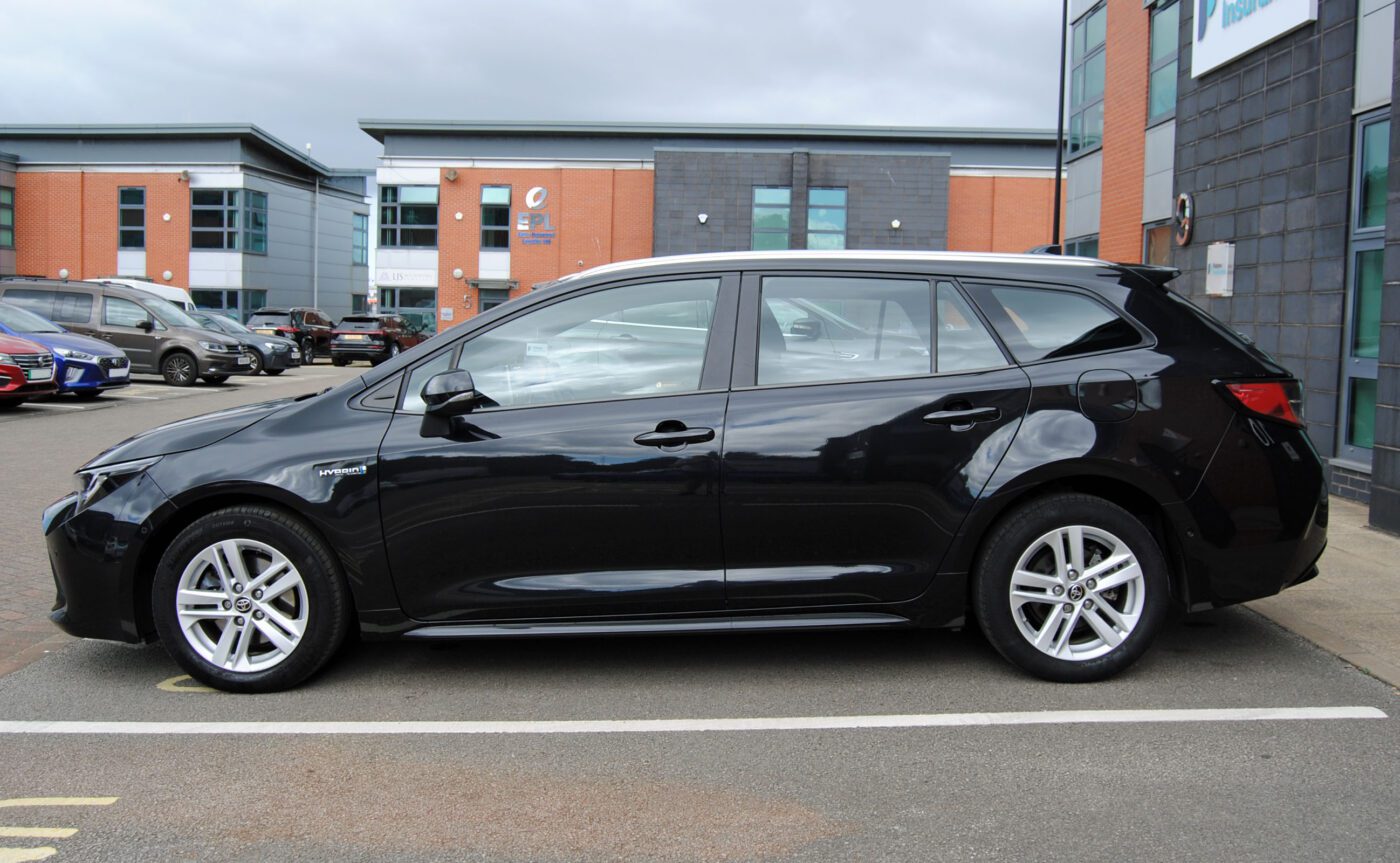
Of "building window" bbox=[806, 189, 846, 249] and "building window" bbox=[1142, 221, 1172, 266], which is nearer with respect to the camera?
"building window" bbox=[1142, 221, 1172, 266]

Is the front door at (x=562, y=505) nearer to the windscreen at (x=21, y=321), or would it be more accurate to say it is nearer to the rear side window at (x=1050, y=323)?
the rear side window at (x=1050, y=323)

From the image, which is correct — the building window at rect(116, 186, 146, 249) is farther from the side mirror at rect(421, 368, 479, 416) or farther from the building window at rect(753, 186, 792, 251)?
the side mirror at rect(421, 368, 479, 416)

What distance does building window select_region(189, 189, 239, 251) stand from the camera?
4694 centimetres

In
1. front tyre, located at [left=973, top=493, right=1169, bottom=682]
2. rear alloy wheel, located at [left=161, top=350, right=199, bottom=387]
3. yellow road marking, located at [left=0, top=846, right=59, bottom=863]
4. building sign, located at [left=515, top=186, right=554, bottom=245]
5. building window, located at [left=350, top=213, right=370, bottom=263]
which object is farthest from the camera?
building window, located at [left=350, top=213, right=370, bottom=263]

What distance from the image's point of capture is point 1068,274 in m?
4.75

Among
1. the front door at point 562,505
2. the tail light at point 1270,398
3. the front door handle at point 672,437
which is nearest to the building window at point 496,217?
the front door at point 562,505

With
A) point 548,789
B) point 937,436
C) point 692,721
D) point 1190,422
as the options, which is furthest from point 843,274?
point 548,789

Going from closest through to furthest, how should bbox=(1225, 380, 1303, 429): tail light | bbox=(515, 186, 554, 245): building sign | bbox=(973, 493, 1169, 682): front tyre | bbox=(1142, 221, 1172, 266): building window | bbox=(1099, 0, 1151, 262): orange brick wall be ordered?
bbox=(973, 493, 1169, 682): front tyre < bbox=(1225, 380, 1303, 429): tail light < bbox=(1142, 221, 1172, 266): building window < bbox=(1099, 0, 1151, 262): orange brick wall < bbox=(515, 186, 554, 245): building sign

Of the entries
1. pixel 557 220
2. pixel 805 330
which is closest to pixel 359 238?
pixel 557 220

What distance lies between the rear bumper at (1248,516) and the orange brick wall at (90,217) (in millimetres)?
48564

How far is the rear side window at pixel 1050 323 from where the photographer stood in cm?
463

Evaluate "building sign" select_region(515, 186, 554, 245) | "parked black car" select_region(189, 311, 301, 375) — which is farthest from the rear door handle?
"building sign" select_region(515, 186, 554, 245)

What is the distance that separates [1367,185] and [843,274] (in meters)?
6.18

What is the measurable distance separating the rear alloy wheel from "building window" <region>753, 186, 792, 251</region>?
22.9m
